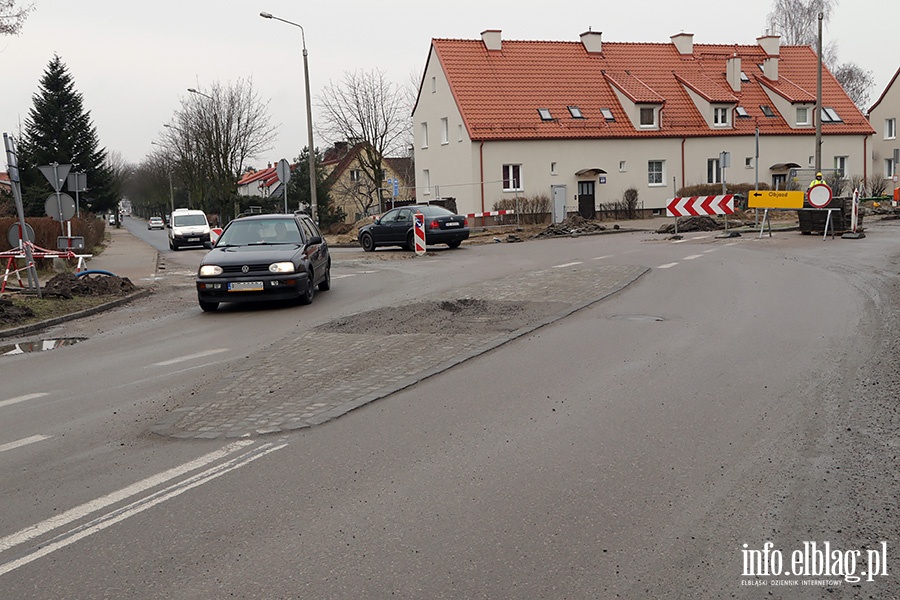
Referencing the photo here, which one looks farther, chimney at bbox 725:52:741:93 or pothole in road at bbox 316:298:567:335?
chimney at bbox 725:52:741:93

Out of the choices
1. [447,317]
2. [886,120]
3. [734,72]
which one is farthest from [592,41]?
[447,317]

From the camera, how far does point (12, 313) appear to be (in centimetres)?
1389

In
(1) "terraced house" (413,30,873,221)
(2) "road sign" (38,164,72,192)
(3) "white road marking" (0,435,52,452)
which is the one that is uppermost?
(1) "terraced house" (413,30,873,221)

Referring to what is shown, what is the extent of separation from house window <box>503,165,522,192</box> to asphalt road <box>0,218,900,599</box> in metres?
34.9

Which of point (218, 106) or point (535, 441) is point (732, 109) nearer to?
point (218, 106)

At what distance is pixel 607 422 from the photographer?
21.2ft

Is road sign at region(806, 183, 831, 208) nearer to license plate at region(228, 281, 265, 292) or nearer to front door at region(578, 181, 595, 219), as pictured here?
license plate at region(228, 281, 265, 292)

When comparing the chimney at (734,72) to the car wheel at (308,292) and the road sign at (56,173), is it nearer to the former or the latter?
the road sign at (56,173)

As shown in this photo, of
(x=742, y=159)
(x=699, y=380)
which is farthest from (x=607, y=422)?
(x=742, y=159)

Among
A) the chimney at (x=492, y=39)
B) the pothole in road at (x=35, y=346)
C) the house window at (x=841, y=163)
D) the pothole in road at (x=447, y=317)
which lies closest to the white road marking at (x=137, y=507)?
the pothole in road at (x=447, y=317)

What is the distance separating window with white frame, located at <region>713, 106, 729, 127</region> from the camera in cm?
4922

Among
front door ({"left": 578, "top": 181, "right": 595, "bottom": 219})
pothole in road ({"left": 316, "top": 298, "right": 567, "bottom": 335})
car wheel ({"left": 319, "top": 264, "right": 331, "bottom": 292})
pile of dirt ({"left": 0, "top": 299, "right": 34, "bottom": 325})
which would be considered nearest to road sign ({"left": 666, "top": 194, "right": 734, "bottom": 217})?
car wheel ({"left": 319, "top": 264, "right": 331, "bottom": 292})

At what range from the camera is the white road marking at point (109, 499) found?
4613mm

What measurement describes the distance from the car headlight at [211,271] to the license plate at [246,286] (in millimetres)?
345
